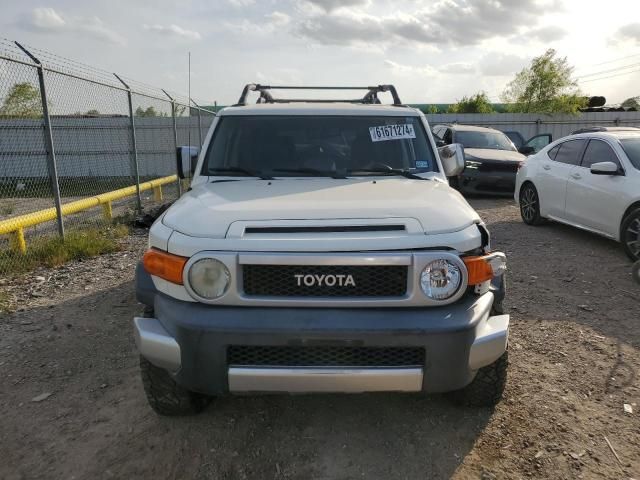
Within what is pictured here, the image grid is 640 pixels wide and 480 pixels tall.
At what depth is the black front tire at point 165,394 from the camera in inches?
110

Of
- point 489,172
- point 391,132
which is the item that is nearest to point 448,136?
point 489,172

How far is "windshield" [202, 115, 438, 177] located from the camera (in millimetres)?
3688

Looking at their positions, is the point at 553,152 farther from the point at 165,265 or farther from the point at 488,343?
the point at 165,265

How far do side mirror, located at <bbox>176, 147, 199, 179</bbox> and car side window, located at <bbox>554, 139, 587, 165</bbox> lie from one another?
5.85m

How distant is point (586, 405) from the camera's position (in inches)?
123

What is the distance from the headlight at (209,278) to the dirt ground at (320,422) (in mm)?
900

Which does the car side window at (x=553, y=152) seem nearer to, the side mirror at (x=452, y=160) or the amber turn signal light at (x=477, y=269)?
the side mirror at (x=452, y=160)

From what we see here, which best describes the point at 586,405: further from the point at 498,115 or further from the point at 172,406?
the point at 498,115

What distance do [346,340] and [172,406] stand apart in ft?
3.88

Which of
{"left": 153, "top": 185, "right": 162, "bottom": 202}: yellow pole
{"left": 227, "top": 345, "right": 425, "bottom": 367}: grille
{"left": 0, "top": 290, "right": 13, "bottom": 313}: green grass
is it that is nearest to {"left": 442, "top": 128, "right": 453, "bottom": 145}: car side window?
{"left": 153, "top": 185, "right": 162, "bottom": 202}: yellow pole

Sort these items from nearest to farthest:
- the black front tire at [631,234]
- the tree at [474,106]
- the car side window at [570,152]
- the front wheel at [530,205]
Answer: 1. the black front tire at [631,234]
2. the car side window at [570,152]
3. the front wheel at [530,205]
4. the tree at [474,106]

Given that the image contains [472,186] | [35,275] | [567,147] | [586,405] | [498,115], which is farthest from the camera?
[498,115]

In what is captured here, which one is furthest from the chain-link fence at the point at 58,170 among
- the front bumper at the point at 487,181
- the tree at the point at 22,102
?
the front bumper at the point at 487,181

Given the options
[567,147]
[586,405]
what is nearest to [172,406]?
[586,405]
